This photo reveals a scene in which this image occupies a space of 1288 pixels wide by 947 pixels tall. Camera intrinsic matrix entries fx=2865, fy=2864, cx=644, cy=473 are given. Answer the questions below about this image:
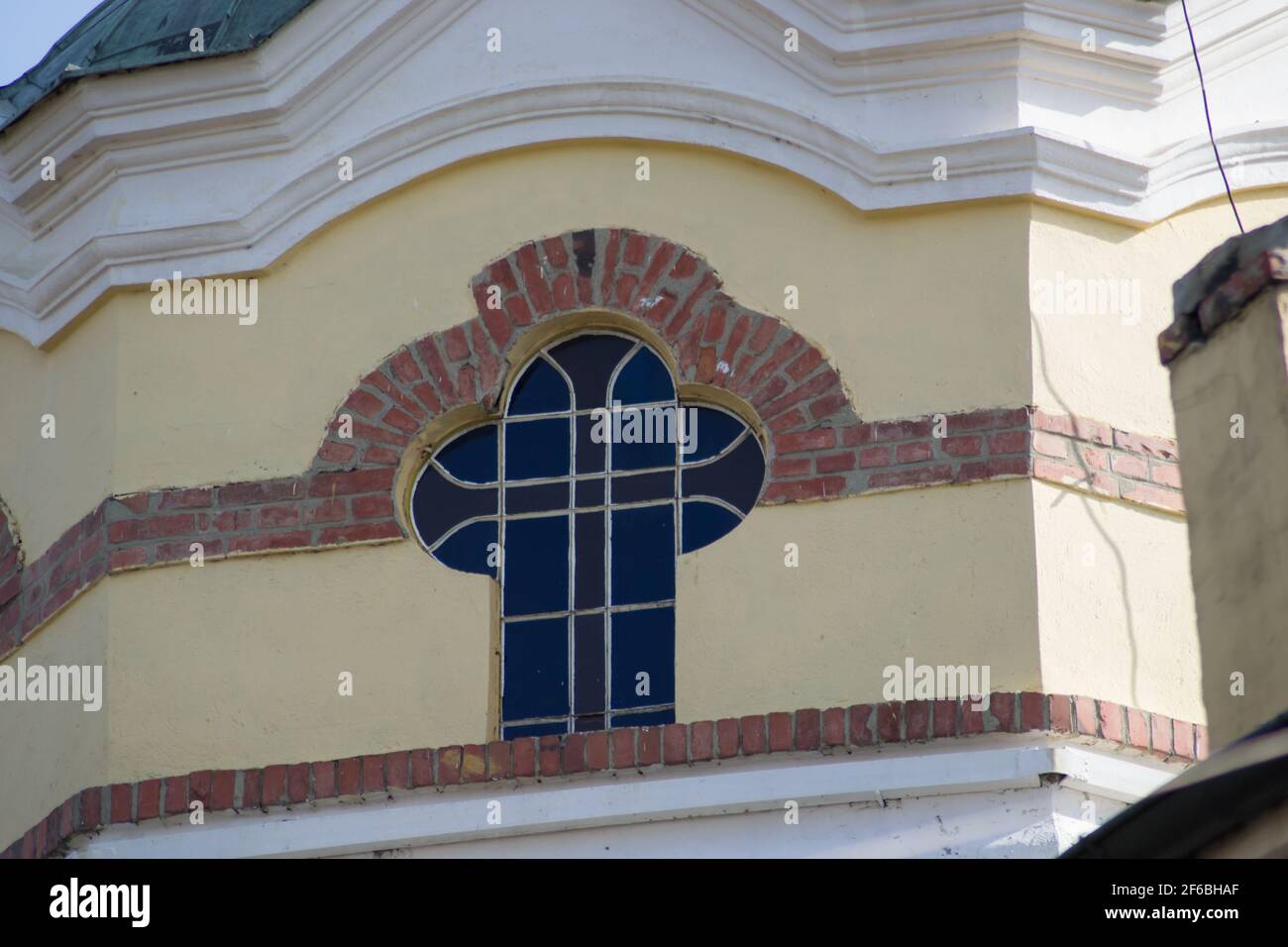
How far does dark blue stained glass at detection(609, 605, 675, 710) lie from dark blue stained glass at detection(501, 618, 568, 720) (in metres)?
0.18

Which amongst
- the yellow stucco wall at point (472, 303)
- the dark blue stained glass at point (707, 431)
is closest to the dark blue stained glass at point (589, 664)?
the dark blue stained glass at point (707, 431)

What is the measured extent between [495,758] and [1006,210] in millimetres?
2611

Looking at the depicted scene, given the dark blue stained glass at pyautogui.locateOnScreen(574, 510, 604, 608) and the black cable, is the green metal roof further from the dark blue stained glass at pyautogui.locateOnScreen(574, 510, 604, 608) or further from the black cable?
the black cable

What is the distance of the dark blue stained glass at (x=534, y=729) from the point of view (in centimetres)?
963

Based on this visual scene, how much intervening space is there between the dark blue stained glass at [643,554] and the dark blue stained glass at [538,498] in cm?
20

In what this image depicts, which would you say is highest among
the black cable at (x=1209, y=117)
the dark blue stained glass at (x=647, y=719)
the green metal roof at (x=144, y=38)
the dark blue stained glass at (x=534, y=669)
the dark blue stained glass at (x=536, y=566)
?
the green metal roof at (x=144, y=38)

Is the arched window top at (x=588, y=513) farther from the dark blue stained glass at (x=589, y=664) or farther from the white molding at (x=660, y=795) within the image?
the white molding at (x=660, y=795)

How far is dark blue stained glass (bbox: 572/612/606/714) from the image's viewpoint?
9.63 metres

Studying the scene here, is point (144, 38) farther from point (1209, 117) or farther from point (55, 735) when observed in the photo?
point (1209, 117)

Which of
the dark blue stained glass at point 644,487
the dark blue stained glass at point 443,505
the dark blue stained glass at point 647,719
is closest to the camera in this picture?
the dark blue stained glass at point 647,719

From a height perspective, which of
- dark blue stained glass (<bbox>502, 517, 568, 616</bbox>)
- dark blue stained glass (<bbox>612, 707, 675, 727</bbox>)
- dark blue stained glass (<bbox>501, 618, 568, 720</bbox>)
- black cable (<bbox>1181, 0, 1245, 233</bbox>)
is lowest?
dark blue stained glass (<bbox>612, 707, 675, 727</bbox>)

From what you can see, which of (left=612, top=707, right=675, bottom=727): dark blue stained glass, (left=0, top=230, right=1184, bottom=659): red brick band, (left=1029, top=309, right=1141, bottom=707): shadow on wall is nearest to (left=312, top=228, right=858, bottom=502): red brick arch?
(left=0, top=230, right=1184, bottom=659): red brick band

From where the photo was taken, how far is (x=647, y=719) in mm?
9547

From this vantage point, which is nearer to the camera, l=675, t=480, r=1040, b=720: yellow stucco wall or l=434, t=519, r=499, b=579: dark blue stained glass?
l=675, t=480, r=1040, b=720: yellow stucco wall
